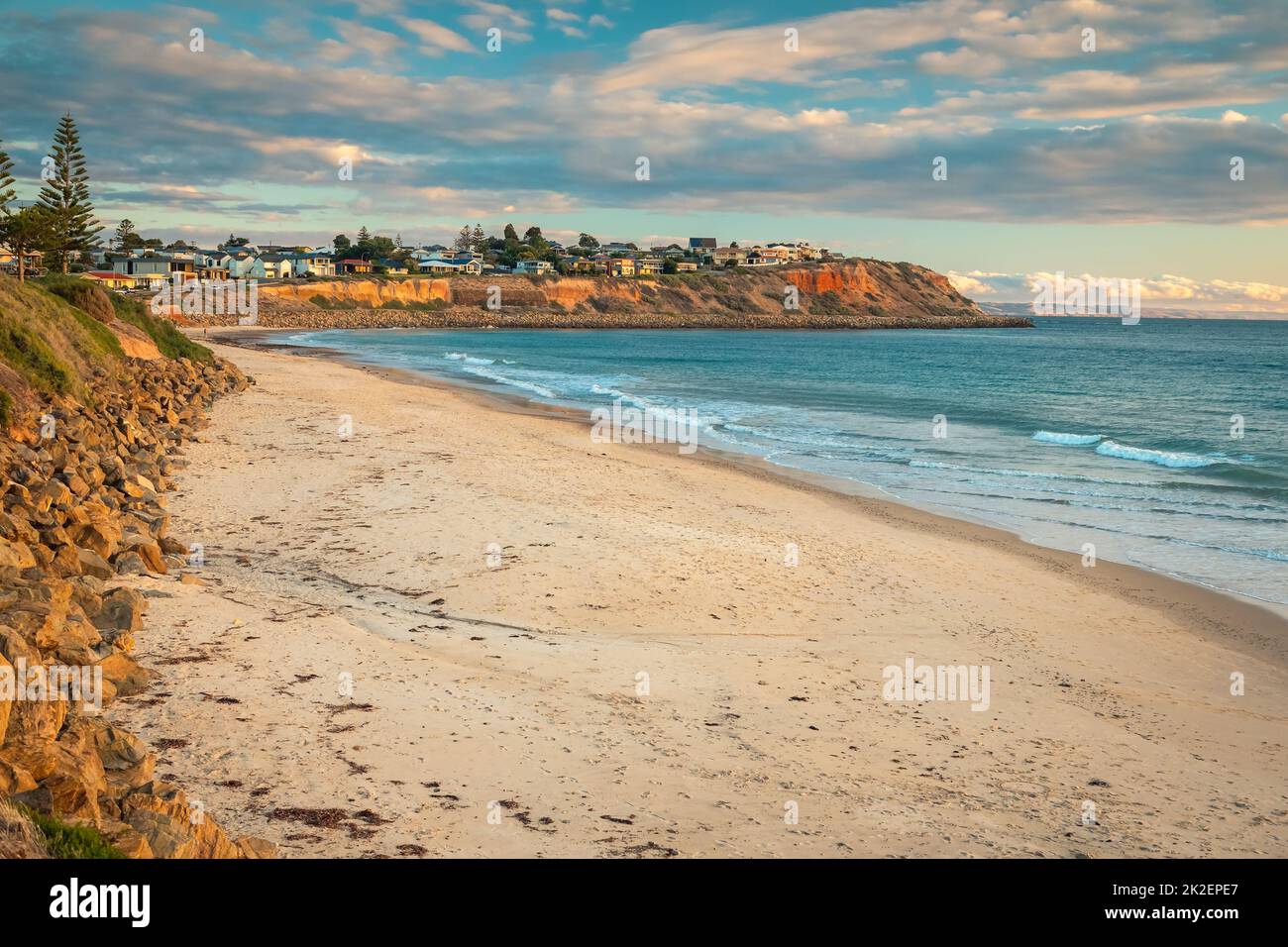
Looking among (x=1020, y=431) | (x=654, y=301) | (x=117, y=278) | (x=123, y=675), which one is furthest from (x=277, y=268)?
(x=123, y=675)

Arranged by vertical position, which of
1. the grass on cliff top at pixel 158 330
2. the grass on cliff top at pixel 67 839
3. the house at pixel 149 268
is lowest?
the grass on cliff top at pixel 67 839

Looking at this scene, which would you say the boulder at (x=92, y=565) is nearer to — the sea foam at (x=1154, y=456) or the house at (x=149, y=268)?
the sea foam at (x=1154, y=456)

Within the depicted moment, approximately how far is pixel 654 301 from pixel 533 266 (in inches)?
901

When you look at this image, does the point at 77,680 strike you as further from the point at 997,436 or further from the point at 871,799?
the point at 997,436

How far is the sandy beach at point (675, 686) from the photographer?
Answer: 228 inches

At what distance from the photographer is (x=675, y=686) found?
26.3 feet

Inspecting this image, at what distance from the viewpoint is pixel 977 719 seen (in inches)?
306

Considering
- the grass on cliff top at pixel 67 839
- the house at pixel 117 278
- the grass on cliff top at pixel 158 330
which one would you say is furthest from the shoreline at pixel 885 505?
the house at pixel 117 278

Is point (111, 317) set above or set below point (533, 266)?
below

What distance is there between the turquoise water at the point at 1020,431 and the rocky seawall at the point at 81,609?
416 inches

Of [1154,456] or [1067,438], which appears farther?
Answer: [1067,438]

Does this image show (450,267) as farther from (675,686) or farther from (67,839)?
(67,839)
